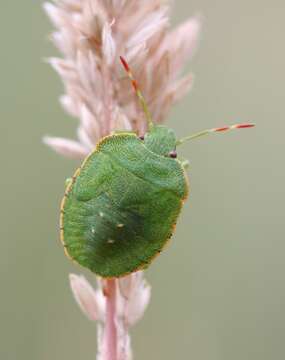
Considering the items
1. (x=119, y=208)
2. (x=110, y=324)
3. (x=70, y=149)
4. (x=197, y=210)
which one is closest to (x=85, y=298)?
(x=110, y=324)

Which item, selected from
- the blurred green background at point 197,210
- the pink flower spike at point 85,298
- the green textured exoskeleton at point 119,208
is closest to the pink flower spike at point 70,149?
the green textured exoskeleton at point 119,208

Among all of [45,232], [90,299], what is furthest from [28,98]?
[90,299]

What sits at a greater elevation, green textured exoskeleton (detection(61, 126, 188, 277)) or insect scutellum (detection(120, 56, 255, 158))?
insect scutellum (detection(120, 56, 255, 158))

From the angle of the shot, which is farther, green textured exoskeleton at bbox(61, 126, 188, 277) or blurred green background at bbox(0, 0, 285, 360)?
blurred green background at bbox(0, 0, 285, 360)

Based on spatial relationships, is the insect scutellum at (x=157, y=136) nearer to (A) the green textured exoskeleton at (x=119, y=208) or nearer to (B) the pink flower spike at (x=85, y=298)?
(A) the green textured exoskeleton at (x=119, y=208)

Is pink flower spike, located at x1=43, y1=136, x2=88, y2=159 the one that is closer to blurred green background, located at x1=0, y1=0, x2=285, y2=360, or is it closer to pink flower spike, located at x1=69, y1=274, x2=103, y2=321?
pink flower spike, located at x1=69, y1=274, x2=103, y2=321

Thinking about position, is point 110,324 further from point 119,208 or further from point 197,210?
point 197,210

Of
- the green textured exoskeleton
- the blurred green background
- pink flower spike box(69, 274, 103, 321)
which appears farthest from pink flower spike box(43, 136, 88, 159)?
the blurred green background
